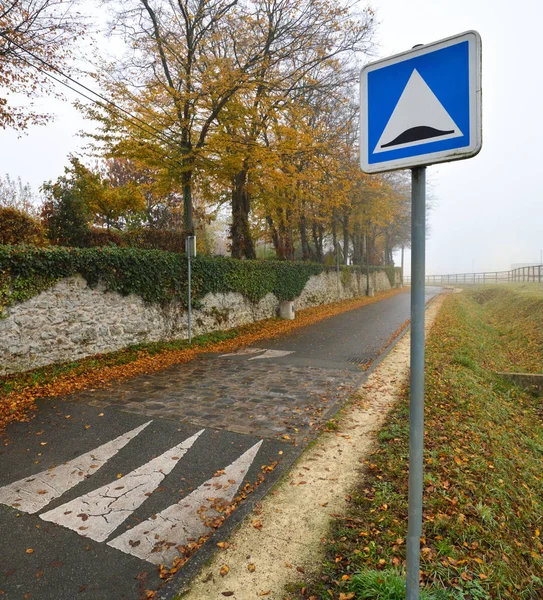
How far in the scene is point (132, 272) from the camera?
878 cm

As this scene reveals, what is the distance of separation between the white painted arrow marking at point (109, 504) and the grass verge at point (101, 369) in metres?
2.40

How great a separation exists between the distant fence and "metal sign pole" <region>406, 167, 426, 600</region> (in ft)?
99.7

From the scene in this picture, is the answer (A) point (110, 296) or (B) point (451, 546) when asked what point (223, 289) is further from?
(B) point (451, 546)

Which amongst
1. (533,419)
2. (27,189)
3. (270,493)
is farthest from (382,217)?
(27,189)

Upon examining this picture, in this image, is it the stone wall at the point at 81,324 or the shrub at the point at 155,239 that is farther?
the shrub at the point at 155,239

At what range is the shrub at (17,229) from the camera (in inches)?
338

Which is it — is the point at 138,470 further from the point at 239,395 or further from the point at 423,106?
the point at 423,106

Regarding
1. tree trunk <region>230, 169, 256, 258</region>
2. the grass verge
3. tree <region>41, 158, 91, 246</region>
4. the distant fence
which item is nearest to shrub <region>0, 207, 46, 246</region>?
tree <region>41, 158, 91, 246</region>

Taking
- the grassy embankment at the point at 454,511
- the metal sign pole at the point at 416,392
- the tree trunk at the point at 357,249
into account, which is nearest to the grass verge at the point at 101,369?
the grassy embankment at the point at 454,511

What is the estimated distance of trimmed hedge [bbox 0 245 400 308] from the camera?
21.4 feet

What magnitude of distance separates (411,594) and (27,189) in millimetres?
37229

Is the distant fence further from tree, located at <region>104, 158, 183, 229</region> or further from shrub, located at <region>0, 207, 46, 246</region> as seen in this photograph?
shrub, located at <region>0, 207, 46, 246</region>

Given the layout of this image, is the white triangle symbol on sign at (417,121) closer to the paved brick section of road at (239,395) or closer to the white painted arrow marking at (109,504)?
the white painted arrow marking at (109,504)

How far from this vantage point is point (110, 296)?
27.2ft
